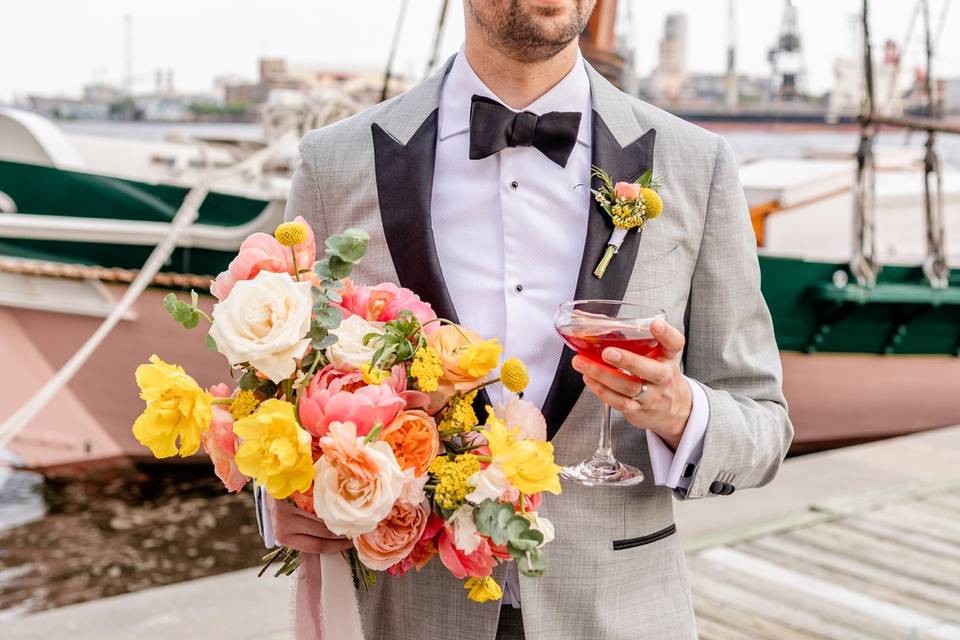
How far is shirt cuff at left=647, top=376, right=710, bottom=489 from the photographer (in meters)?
1.43

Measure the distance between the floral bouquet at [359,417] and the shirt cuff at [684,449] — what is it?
253 mm

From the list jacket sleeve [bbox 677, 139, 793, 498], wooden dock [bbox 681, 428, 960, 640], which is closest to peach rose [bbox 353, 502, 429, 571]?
jacket sleeve [bbox 677, 139, 793, 498]

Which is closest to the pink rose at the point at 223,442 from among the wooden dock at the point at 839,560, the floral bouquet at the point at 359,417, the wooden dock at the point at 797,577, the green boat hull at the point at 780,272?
the floral bouquet at the point at 359,417

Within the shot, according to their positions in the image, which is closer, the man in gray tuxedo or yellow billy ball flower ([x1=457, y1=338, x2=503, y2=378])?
yellow billy ball flower ([x1=457, y1=338, x2=503, y2=378])

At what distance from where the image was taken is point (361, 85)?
1009cm

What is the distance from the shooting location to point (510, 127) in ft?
Answer: 5.28

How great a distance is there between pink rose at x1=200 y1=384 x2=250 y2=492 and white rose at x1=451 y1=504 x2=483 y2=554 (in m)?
0.25

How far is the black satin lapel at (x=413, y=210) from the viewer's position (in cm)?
151

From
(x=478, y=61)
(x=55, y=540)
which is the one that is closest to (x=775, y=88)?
(x=55, y=540)

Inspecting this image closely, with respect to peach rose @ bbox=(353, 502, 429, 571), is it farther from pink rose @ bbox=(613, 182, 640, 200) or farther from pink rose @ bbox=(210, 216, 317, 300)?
pink rose @ bbox=(613, 182, 640, 200)

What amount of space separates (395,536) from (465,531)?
0.27 feet

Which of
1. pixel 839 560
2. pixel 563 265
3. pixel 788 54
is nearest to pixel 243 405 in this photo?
pixel 563 265

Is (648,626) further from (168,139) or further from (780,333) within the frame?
(168,139)

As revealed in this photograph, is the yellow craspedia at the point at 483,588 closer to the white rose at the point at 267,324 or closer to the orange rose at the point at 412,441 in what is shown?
the orange rose at the point at 412,441
